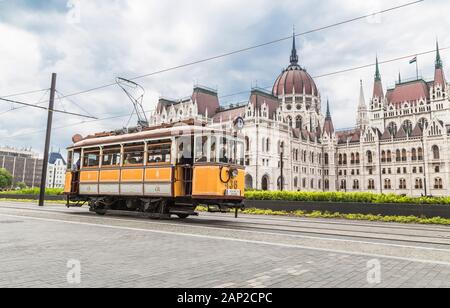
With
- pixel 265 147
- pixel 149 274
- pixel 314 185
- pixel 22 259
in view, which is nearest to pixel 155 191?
pixel 22 259

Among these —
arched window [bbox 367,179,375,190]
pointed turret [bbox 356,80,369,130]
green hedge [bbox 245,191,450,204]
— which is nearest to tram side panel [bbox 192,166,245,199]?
green hedge [bbox 245,191,450,204]

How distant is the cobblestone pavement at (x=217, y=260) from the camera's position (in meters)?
4.71

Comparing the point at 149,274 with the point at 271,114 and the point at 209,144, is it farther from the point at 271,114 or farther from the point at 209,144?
the point at 271,114

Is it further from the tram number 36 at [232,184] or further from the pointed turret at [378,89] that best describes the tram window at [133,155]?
the pointed turret at [378,89]

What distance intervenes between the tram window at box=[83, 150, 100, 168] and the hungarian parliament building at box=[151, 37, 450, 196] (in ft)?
170

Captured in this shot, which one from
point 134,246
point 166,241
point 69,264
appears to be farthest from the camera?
point 166,241

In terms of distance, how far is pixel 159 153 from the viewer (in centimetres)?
1411

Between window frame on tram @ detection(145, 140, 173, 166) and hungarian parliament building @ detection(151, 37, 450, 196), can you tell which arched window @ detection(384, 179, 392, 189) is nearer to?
hungarian parliament building @ detection(151, 37, 450, 196)

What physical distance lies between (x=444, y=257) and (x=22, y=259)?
7.61m

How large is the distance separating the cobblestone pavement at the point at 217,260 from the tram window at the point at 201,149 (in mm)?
4160

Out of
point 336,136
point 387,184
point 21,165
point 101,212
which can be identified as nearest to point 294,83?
point 336,136

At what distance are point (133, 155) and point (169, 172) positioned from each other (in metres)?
2.38

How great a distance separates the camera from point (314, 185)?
312ft

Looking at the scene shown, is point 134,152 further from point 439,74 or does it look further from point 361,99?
point 361,99
